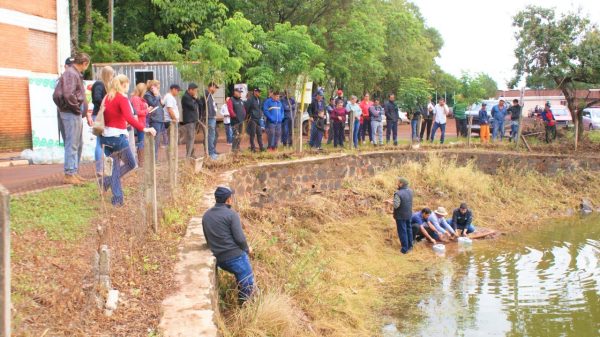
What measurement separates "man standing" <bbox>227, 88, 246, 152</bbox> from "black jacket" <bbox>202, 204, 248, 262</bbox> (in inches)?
313

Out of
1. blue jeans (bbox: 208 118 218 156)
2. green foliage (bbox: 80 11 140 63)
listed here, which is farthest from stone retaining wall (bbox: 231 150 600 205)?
green foliage (bbox: 80 11 140 63)

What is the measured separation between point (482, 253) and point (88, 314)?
993cm

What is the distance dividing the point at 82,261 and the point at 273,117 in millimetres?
10217

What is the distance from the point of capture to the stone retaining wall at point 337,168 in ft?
45.6

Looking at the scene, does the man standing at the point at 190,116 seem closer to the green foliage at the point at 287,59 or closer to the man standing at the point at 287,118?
the green foliage at the point at 287,59

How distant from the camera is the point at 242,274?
708 cm

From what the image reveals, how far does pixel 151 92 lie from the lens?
38.4ft

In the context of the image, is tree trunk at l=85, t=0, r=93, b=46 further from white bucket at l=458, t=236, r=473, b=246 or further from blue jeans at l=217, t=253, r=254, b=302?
blue jeans at l=217, t=253, r=254, b=302

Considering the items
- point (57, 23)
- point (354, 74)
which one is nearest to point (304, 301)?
point (57, 23)

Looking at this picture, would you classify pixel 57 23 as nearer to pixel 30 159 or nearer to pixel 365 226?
pixel 30 159

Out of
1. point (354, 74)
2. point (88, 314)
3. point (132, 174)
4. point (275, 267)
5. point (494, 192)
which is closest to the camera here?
point (88, 314)

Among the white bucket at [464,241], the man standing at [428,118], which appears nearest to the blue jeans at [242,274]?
the white bucket at [464,241]

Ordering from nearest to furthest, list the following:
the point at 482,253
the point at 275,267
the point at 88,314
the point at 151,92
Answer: the point at 88,314, the point at 275,267, the point at 151,92, the point at 482,253

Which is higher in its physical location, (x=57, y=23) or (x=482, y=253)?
(x=57, y=23)
